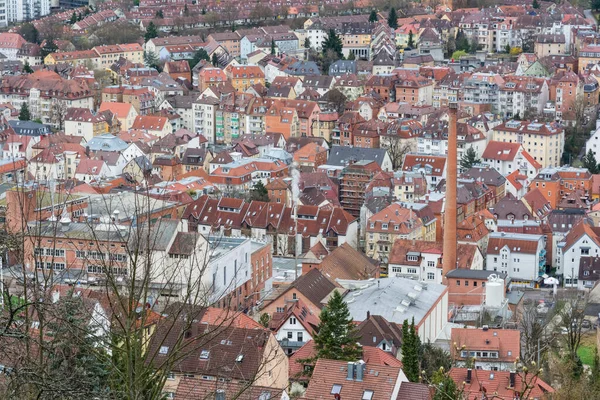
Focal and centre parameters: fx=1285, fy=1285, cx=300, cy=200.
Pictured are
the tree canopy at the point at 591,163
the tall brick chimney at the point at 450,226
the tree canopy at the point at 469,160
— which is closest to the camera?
the tall brick chimney at the point at 450,226

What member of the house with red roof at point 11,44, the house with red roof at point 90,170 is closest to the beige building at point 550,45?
the house with red roof at point 11,44

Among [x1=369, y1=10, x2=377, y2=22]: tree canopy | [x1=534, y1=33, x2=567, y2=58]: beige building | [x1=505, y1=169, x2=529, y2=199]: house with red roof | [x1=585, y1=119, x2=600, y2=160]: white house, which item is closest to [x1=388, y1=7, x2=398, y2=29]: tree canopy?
[x1=369, y1=10, x2=377, y2=22]: tree canopy

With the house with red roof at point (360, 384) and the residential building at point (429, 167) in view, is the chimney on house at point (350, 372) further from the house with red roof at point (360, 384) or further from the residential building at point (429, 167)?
the residential building at point (429, 167)

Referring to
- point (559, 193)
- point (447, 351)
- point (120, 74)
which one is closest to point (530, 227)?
point (559, 193)

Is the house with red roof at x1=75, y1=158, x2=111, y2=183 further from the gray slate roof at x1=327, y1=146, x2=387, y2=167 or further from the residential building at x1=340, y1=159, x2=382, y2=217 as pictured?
the residential building at x1=340, y1=159, x2=382, y2=217

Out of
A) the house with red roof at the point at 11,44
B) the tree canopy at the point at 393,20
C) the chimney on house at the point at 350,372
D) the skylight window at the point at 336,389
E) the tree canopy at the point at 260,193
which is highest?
the tree canopy at the point at 393,20

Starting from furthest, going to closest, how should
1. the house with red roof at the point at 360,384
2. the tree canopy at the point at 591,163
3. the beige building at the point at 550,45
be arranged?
the beige building at the point at 550,45
the tree canopy at the point at 591,163
the house with red roof at the point at 360,384

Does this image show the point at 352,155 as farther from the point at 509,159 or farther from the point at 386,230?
the point at 386,230
